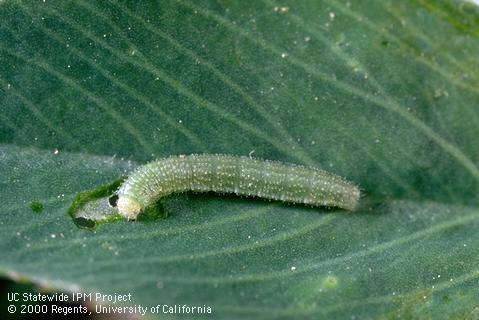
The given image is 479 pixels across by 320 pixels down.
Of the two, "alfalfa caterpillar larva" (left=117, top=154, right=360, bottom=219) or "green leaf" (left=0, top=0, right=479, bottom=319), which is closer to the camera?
"green leaf" (left=0, top=0, right=479, bottom=319)

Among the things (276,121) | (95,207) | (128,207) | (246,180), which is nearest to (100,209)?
(95,207)

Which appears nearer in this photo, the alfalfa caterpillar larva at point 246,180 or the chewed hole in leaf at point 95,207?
the chewed hole in leaf at point 95,207

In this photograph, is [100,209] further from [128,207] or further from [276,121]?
[276,121]

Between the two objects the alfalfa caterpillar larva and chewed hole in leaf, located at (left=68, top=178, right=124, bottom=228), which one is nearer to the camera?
chewed hole in leaf, located at (left=68, top=178, right=124, bottom=228)

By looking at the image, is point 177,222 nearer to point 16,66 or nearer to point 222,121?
point 222,121

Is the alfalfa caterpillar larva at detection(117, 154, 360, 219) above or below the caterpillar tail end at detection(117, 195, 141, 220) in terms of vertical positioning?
above

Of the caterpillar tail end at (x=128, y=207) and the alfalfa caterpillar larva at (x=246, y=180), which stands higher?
the alfalfa caterpillar larva at (x=246, y=180)

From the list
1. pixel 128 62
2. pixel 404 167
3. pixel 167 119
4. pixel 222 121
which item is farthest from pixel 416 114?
pixel 128 62
